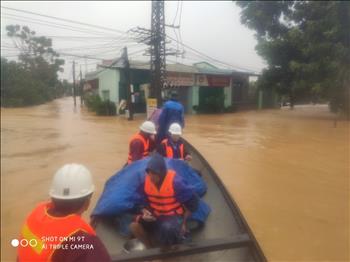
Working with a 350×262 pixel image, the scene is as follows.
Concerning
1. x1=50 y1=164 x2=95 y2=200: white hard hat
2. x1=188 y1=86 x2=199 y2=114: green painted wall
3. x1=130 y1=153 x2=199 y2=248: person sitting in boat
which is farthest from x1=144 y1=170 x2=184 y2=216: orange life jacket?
x1=188 y1=86 x2=199 y2=114: green painted wall

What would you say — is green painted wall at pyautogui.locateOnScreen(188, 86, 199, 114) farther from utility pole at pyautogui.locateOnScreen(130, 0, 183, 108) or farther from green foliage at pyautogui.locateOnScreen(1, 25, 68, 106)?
green foliage at pyautogui.locateOnScreen(1, 25, 68, 106)

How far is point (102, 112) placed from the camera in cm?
2494

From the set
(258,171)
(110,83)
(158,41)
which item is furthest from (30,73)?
(258,171)

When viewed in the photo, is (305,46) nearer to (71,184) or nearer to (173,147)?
(173,147)

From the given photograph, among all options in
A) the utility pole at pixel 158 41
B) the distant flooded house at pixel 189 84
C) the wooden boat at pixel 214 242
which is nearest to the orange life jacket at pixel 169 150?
the wooden boat at pixel 214 242

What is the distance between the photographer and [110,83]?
82.9ft

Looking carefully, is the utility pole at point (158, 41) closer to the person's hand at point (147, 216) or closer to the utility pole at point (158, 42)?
the utility pole at point (158, 42)

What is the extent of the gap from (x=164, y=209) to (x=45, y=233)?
6.58ft

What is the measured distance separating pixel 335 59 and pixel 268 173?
11204mm

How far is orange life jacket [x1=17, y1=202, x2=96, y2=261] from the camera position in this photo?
1670mm

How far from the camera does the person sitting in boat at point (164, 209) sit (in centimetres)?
348

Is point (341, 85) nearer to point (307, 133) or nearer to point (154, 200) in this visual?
point (307, 133)

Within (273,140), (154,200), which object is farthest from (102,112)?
(154,200)

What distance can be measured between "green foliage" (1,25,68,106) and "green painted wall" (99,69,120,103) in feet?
38.0
